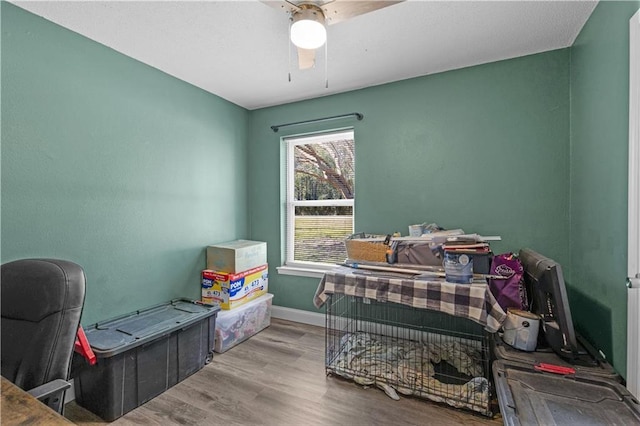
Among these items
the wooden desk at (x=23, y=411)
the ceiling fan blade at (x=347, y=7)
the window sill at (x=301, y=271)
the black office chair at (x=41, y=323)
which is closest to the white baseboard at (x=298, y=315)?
the window sill at (x=301, y=271)

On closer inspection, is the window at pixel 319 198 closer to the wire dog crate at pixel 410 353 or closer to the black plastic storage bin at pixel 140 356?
the wire dog crate at pixel 410 353

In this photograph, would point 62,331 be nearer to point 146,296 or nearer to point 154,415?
point 154,415

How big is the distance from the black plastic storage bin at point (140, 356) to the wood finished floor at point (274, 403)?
71mm

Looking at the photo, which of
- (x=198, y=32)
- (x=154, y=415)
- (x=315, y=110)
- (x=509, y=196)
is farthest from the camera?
(x=315, y=110)

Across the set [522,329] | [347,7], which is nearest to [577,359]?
[522,329]

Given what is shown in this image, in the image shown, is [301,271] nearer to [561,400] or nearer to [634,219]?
[561,400]

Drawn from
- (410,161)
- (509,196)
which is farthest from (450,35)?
(509,196)

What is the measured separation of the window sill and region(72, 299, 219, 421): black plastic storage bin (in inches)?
42.3

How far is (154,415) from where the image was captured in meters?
1.82

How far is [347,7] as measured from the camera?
150 centimetres

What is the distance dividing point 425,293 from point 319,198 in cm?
179

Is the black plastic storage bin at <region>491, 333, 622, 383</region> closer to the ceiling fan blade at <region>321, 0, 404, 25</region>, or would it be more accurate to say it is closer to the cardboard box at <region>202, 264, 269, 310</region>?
the ceiling fan blade at <region>321, 0, 404, 25</region>

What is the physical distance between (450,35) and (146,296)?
317cm

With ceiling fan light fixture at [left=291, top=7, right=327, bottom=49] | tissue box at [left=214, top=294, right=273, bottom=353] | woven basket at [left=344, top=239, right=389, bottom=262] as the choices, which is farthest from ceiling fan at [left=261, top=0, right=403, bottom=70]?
tissue box at [left=214, top=294, right=273, bottom=353]
